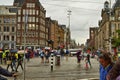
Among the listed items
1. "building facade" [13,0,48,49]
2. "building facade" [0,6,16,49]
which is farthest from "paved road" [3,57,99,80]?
"building facade" [0,6,16,49]

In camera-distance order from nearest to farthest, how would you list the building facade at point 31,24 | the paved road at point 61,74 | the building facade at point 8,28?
the paved road at point 61,74 < the building facade at point 31,24 < the building facade at point 8,28

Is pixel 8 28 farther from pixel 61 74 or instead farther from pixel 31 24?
pixel 61 74

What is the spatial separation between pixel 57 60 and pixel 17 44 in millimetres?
91340

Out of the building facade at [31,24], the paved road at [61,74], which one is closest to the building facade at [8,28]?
the building facade at [31,24]

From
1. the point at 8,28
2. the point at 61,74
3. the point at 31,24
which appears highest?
the point at 31,24

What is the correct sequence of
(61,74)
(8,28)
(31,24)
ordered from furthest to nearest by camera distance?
1. (31,24)
2. (8,28)
3. (61,74)

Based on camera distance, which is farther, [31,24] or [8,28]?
[31,24]

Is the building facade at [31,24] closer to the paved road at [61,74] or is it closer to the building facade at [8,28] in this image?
the building facade at [8,28]

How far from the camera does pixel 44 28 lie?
464ft

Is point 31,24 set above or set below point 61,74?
above

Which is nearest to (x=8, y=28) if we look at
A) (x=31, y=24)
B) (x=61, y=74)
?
(x=31, y=24)

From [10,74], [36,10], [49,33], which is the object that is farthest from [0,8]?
[10,74]

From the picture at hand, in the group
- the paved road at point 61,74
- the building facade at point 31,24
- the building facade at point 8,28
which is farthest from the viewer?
the building facade at point 8,28

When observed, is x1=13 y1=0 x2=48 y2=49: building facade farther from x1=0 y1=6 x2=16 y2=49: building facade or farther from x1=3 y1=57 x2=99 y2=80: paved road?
x1=3 y1=57 x2=99 y2=80: paved road
